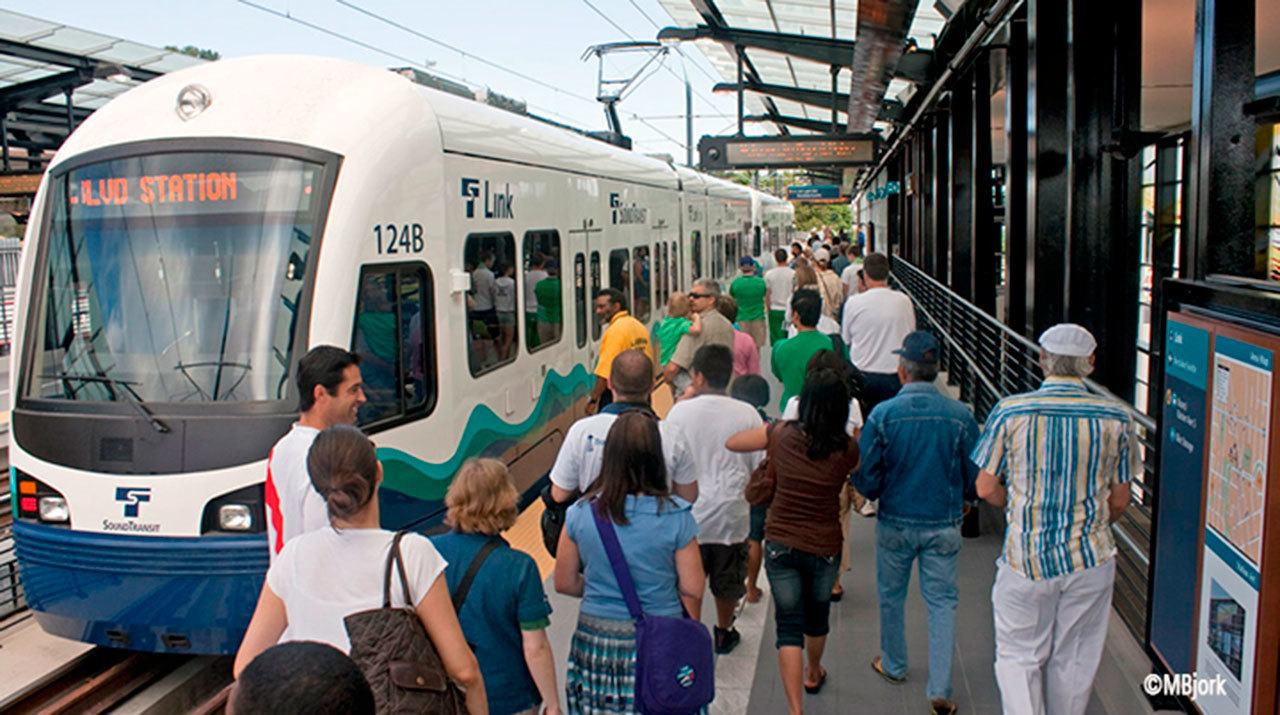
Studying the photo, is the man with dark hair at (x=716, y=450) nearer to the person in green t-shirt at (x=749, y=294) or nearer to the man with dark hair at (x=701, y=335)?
the man with dark hair at (x=701, y=335)

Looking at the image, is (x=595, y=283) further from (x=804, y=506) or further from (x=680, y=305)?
(x=804, y=506)

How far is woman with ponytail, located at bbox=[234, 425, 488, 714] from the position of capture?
3.22 meters

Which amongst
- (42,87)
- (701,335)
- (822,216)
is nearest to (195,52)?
(42,87)

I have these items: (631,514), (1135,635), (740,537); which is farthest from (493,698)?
(1135,635)

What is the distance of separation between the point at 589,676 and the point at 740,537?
184 centimetres

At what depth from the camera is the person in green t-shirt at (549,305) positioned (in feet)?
30.3

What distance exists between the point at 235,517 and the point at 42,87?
1380 centimetres

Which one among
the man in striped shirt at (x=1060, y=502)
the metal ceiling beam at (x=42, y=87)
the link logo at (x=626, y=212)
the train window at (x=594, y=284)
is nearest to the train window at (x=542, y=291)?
the train window at (x=594, y=284)

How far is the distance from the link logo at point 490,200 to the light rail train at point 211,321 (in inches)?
9.3

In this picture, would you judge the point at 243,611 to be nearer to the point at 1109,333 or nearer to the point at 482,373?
the point at 482,373

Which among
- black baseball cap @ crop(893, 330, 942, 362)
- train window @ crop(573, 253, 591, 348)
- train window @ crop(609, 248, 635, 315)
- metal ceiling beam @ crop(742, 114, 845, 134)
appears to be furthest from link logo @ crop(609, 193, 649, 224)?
metal ceiling beam @ crop(742, 114, 845, 134)

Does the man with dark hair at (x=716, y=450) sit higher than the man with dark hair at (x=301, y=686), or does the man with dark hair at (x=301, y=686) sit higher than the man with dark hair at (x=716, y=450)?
the man with dark hair at (x=301, y=686)

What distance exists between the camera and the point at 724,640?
610 cm

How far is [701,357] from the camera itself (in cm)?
559
